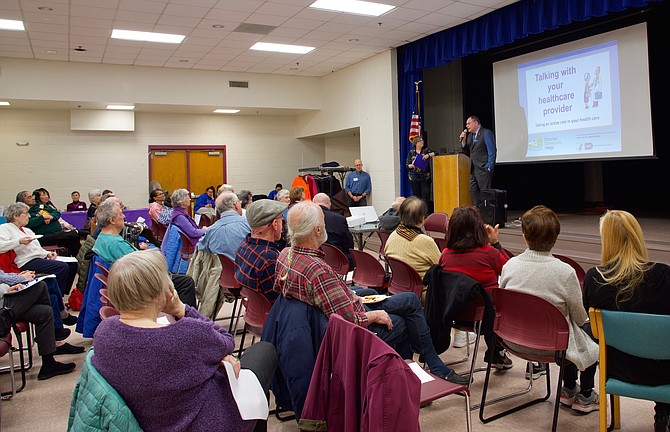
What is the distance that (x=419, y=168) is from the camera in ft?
29.1

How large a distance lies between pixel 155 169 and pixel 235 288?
8.15m

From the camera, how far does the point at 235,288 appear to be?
162 inches

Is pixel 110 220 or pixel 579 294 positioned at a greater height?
pixel 110 220

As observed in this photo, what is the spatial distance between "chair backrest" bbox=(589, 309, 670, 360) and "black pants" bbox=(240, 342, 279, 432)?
141cm

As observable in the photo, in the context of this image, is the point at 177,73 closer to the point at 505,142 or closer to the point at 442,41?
the point at 442,41

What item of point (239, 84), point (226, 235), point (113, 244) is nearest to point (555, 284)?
point (226, 235)

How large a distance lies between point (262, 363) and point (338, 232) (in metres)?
2.88

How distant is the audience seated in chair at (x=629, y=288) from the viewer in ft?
7.19

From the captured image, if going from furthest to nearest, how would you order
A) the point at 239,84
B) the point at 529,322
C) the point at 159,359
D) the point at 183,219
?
the point at 239,84
the point at 183,219
the point at 529,322
the point at 159,359

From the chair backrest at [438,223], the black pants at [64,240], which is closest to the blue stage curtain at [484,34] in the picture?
the chair backrest at [438,223]

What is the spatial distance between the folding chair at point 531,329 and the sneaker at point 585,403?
371 millimetres

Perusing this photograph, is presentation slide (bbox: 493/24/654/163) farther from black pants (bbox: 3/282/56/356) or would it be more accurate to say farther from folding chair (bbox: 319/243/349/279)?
black pants (bbox: 3/282/56/356)

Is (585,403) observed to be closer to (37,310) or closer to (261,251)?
(261,251)

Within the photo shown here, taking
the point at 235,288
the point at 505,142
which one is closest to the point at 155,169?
the point at 505,142
